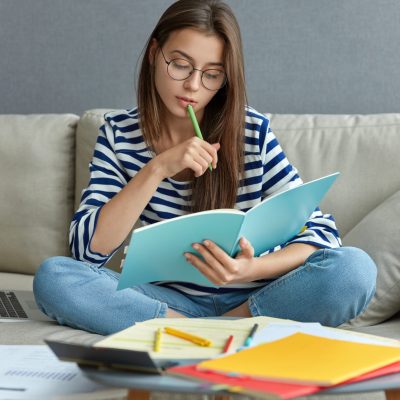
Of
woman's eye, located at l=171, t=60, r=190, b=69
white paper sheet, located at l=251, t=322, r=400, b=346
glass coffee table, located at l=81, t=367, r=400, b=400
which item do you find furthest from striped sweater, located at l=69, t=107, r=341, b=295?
glass coffee table, located at l=81, t=367, r=400, b=400

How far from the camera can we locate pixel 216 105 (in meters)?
1.75

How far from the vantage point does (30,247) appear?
2.20 m

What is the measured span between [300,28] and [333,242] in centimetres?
92

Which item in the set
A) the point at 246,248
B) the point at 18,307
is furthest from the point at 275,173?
the point at 18,307

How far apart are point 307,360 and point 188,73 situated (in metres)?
0.82

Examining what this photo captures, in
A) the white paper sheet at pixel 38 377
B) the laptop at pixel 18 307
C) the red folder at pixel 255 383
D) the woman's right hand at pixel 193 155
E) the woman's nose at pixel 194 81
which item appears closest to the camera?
the red folder at pixel 255 383

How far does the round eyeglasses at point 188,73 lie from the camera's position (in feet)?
5.23

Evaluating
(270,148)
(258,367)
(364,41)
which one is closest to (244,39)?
(364,41)

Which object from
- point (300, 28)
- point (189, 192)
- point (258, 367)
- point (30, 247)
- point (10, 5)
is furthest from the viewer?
point (10, 5)

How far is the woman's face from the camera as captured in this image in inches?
62.6

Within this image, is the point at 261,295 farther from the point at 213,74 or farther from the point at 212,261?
the point at 213,74

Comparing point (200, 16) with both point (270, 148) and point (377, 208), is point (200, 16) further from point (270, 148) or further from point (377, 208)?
point (377, 208)

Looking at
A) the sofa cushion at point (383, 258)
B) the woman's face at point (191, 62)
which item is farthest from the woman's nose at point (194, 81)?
the sofa cushion at point (383, 258)

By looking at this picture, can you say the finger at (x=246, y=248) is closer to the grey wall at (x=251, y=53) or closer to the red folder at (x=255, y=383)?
the red folder at (x=255, y=383)
